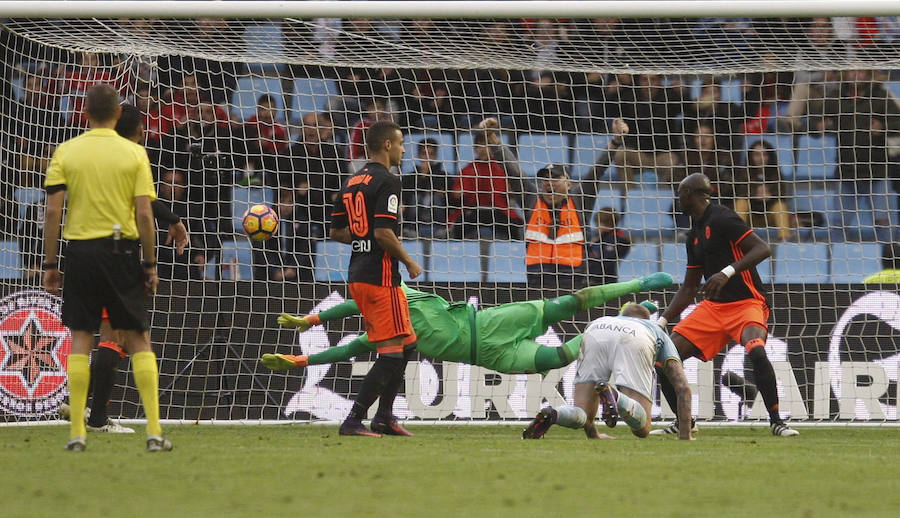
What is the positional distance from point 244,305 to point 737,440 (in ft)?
13.7

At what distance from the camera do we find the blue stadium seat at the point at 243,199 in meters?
10.0

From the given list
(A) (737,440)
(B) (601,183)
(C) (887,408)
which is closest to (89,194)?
(A) (737,440)

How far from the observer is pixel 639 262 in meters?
10.2

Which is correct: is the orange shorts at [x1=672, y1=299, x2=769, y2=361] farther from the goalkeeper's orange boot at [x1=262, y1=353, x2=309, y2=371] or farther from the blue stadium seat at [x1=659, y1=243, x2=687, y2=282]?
the goalkeeper's orange boot at [x1=262, y1=353, x2=309, y2=371]

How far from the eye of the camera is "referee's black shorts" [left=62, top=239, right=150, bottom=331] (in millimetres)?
5613

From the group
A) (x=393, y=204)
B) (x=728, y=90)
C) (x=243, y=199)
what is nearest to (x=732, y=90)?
(x=728, y=90)

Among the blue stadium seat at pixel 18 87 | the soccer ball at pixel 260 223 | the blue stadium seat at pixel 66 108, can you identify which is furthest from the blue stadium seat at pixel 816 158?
the blue stadium seat at pixel 18 87

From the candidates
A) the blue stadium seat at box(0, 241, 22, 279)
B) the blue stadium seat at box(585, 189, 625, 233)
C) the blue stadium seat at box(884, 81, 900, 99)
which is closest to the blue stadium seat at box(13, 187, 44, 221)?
the blue stadium seat at box(0, 241, 22, 279)

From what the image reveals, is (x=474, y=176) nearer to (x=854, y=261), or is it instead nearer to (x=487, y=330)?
(x=487, y=330)

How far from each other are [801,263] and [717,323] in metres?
2.30

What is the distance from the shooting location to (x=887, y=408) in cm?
949

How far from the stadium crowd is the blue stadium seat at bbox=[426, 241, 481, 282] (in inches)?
6.0

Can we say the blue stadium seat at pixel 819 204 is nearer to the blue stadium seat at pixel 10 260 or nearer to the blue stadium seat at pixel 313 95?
the blue stadium seat at pixel 313 95

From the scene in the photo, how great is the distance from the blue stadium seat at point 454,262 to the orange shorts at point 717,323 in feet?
6.94
